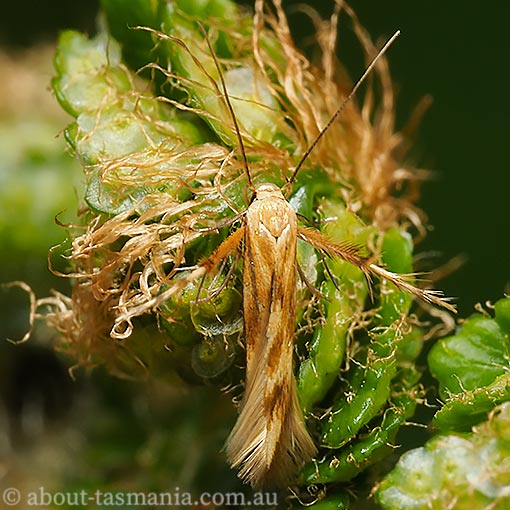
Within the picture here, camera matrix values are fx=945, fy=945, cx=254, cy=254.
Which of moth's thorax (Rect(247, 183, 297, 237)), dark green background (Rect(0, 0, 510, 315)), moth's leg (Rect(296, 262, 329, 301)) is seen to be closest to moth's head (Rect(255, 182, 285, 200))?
moth's thorax (Rect(247, 183, 297, 237))

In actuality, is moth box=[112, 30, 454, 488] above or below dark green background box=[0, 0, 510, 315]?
above

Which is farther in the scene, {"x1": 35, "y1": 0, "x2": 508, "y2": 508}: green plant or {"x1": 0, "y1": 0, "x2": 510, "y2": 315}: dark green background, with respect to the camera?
{"x1": 0, "y1": 0, "x2": 510, "y2": 315}: dark green background

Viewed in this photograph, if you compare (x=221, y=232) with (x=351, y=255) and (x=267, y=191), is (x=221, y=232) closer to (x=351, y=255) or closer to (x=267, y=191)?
(x=267, y=191)

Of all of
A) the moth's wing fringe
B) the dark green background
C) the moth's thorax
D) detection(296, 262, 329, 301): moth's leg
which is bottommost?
the dark green background

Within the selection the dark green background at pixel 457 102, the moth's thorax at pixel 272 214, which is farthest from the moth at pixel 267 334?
the dark green background at pixel 457 102

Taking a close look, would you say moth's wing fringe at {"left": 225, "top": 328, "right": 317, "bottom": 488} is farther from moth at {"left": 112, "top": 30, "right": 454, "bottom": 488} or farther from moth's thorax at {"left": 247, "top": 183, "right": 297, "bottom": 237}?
moth's thorax at {"left": 247, "top": 183, "right": 297, "bottom": 237}

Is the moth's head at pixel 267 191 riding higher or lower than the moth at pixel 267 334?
higher

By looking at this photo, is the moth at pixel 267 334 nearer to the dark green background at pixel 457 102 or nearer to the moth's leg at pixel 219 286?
the moth's leg at pixel 219 286

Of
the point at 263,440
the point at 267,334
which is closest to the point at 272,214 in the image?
the point at 267,334
